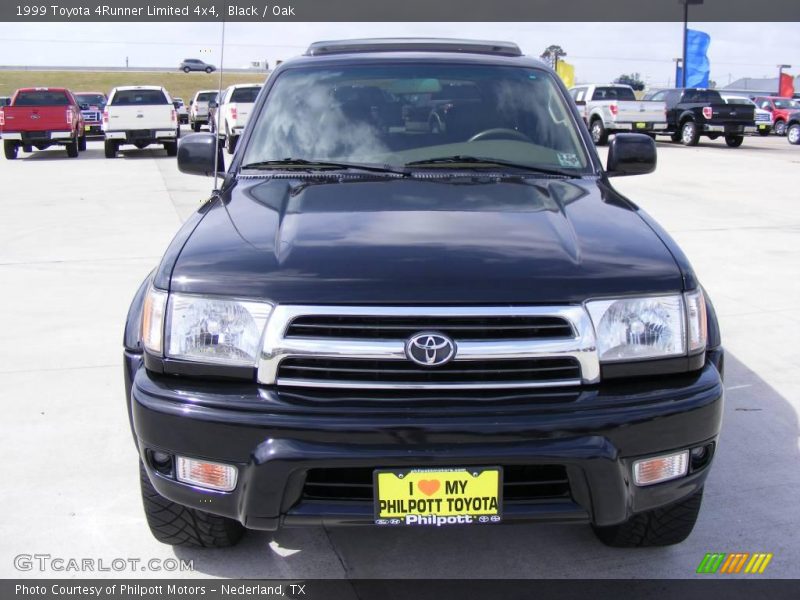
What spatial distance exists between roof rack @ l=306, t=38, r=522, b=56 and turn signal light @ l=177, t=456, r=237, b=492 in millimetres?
2447

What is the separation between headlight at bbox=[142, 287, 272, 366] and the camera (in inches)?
99.3

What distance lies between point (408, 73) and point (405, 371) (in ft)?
6.43

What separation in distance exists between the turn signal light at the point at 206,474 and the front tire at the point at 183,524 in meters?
0.39

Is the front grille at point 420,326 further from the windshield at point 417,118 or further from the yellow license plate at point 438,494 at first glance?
the windshield at point 417,118

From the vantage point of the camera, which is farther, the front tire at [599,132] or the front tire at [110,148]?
the front tire at [599,132]

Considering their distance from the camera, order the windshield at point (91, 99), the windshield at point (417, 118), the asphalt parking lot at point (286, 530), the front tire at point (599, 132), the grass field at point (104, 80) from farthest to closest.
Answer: the grass field at point (104, 80), the windshield at point (91, 99), the front tire at point (599, 132), the windshield at point (417, 118), the asphalt parking lot at point (286, 530)

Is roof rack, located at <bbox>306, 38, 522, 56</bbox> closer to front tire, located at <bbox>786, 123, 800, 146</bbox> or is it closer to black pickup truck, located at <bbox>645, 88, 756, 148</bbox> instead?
black pickup truck, located at <bbox>645, 88, 756, 148</bbox>

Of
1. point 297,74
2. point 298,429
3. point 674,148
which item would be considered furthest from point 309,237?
point 674,148

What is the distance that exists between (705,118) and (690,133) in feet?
2.14

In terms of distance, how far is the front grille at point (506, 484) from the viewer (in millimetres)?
2480

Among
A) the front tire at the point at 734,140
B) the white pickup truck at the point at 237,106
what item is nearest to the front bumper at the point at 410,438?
the white pickup truck at the point at 237,106

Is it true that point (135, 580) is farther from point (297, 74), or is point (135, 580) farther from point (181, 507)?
point (297, 74)

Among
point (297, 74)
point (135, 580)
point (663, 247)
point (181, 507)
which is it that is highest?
point (297, 74)

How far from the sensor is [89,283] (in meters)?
7.12
